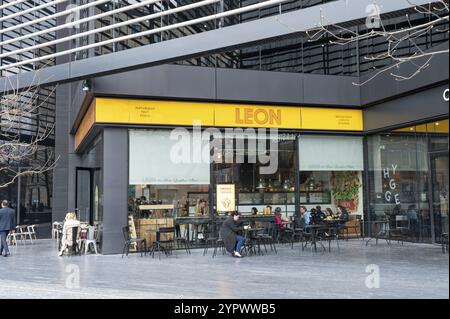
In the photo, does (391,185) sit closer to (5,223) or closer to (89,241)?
(89,241)

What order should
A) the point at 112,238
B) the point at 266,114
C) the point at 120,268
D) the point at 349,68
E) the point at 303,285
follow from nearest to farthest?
the point at 303,285
the point at 120,268
the point at 112,238
the point at 266,114
the point at 349,68

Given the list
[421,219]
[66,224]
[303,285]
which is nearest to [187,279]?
[303,285]

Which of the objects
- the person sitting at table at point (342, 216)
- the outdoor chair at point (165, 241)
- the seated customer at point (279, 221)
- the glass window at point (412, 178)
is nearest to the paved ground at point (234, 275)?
the outdoor chair at point (165, 241)

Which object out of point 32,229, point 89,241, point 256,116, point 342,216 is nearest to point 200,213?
point 89,241

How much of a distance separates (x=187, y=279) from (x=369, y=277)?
3.44 meters

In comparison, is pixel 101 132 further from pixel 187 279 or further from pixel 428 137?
pixel 428 137

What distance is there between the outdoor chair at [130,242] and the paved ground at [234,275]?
13.6 inches

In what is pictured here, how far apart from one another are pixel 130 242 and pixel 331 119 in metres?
7.88

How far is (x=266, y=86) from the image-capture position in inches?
599

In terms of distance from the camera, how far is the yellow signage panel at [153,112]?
44.8 feet

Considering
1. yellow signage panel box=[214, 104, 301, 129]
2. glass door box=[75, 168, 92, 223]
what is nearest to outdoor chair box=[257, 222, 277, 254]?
yellow signage panel box=[214, 104, 301, 129]

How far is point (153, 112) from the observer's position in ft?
46.3

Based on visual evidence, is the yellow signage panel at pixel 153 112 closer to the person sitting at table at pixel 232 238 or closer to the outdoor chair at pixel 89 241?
the outdoor chair at pixel 89 241

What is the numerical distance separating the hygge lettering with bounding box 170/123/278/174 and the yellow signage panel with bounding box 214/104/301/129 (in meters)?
0.23
